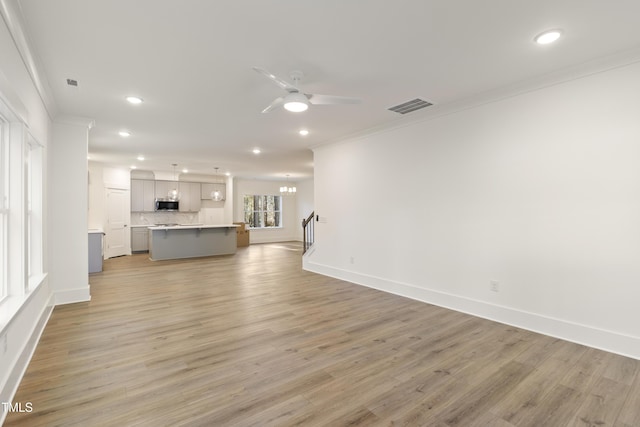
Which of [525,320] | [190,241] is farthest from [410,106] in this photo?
[190,241]

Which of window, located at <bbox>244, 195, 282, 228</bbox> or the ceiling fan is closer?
the ceiling fan

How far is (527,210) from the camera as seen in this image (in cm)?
342

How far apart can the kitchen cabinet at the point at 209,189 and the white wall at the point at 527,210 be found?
7.48 meters

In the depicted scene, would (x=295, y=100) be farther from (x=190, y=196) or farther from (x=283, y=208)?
(x=283, y=208)

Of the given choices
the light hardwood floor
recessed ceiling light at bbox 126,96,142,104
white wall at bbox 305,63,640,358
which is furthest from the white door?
white wall at bbox 305,63,640,358

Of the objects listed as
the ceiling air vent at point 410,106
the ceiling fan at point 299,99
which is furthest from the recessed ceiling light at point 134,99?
the ceiling air vent at point 410,106

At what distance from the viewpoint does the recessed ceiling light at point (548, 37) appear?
2.42 metres

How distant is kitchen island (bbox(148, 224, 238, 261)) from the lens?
818cm

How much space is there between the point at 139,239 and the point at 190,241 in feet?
7.97

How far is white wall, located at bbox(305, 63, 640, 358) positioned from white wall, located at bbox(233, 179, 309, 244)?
26.7 feet

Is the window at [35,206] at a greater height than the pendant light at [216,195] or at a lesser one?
lesser

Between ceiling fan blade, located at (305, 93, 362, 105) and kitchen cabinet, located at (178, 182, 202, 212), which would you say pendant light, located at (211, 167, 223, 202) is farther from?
ceiling fan blade, located at (305, 93, 362, 105)

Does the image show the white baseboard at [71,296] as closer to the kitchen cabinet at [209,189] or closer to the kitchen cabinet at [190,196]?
the kitchen cabinet at [190,196]

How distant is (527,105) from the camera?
340 cm
